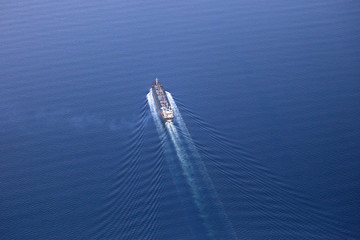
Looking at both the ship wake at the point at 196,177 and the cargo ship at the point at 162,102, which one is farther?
the cargo ship at the point at 162,102

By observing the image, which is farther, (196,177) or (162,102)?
(162,102)

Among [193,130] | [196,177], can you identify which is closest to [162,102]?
[193,130]

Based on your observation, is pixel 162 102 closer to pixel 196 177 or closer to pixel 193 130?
pixel 193 130

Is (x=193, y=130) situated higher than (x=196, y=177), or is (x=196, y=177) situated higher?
(x=193, y=130)

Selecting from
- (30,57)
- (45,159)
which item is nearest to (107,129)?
(45,159)

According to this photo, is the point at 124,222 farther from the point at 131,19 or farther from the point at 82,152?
the point at 131,19
